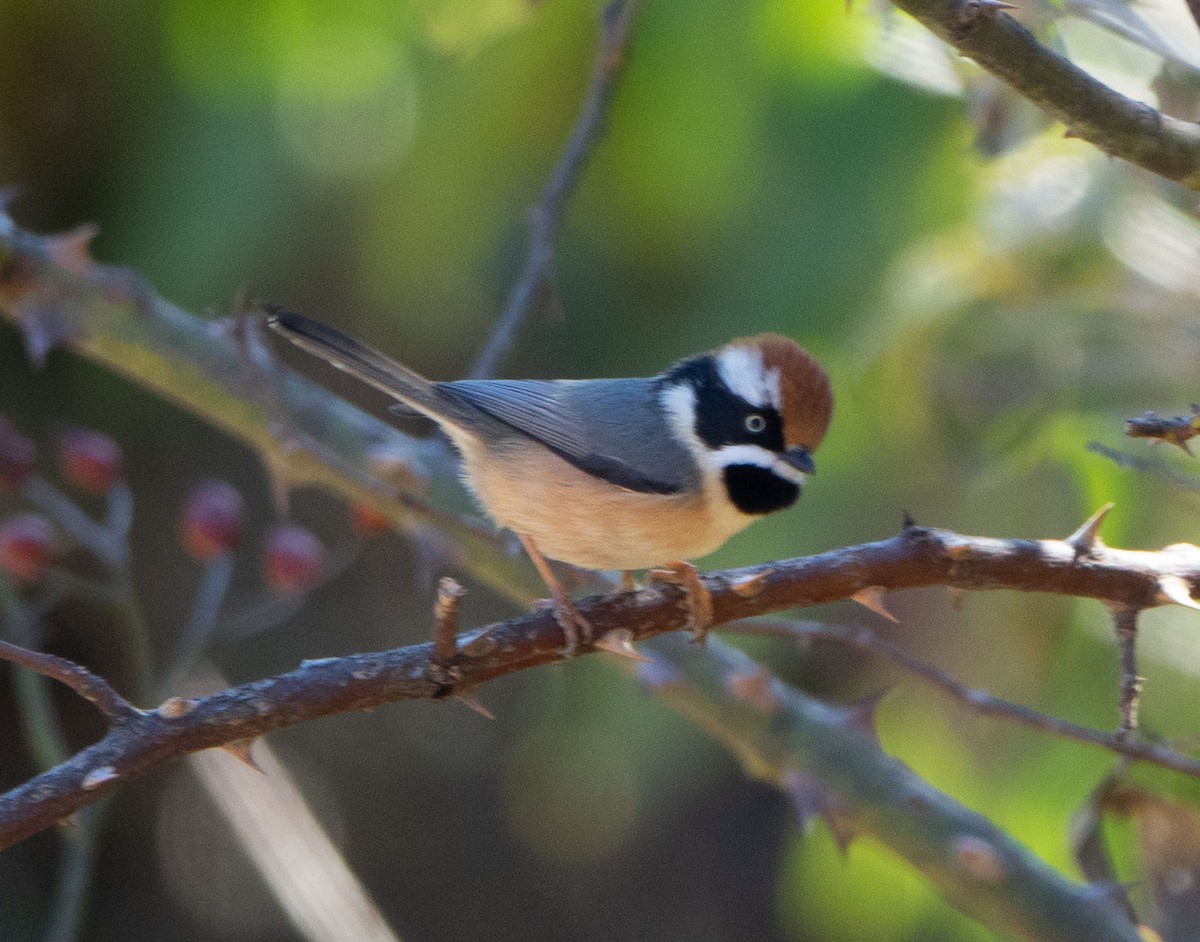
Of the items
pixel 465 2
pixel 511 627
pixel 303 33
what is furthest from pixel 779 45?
pixel 511 627

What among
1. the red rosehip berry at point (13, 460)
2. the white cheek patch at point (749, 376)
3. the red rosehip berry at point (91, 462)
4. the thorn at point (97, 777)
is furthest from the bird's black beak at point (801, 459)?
the red rosehip berry at point (13, 460)

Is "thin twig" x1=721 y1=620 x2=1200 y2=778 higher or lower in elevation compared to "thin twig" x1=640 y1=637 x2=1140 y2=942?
higher

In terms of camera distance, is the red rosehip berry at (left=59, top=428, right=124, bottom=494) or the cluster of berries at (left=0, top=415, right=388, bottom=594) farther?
the red rosehip berry at (left=59, top=428, right=124, bottom=494)

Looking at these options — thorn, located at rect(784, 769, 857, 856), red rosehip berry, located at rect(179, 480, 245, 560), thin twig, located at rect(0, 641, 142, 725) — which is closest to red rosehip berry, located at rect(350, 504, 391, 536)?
red rosehip berry, located at rect(179, 480, 245, 560)

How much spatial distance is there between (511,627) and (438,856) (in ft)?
10.7

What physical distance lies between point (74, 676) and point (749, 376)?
66.9 inches

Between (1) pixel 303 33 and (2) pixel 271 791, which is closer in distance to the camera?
(2) pixel 271 791

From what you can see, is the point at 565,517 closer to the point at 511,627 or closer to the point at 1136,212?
the point at 511,627

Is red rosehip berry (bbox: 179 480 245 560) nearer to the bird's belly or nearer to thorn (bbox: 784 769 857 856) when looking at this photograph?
the bird's belly

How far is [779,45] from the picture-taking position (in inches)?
160

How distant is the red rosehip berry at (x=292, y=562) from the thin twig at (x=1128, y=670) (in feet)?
7.12

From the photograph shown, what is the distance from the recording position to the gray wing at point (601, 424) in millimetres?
2969

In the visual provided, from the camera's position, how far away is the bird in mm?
2818

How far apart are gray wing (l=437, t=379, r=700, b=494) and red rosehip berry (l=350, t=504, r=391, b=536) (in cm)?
51
